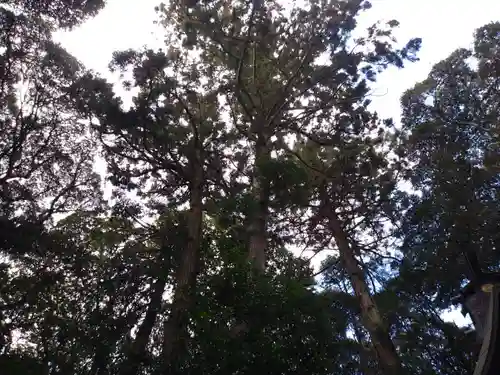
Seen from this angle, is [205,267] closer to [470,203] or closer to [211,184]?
[211,184]

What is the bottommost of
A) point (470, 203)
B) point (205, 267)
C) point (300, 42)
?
point (205, 267)

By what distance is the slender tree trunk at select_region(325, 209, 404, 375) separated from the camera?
9273 millimetres

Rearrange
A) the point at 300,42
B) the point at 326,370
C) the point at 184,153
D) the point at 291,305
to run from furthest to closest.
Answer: the point at 300,42 < the point at 184,153 < the point at 291,305 < the point at 326,370

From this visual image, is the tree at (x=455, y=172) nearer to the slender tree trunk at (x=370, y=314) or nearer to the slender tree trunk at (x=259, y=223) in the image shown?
the slender tree trunk at (x=370, y=314)

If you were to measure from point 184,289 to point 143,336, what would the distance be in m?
2.80

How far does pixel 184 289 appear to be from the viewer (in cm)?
685

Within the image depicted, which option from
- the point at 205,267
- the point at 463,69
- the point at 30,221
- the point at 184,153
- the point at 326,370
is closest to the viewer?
the point at 326,370

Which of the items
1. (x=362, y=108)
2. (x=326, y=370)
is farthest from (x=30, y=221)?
(x=362, y=108)

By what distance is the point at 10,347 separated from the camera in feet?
29.4

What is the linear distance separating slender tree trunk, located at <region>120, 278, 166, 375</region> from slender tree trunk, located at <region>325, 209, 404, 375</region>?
17.5 ft

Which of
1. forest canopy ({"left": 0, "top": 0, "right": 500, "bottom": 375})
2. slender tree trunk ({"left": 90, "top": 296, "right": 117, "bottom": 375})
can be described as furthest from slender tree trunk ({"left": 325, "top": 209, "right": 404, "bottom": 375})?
slender tree trunk ({"left": 90, "top": 296, "right": 117, "bottom": 375})

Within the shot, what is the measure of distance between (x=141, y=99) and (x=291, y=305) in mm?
7172

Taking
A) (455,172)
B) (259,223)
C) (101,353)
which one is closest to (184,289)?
(101,353)

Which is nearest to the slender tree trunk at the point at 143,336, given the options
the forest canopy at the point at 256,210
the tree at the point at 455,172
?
the forest canopy at the point at 256,210
